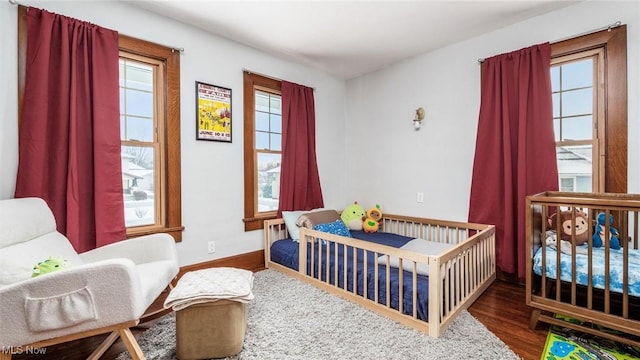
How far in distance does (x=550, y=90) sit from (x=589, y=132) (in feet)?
1.47

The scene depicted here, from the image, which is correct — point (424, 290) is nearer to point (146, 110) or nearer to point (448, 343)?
point (448, 343)

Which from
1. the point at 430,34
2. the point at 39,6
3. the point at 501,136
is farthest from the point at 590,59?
the point at 39,6

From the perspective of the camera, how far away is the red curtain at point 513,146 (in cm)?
237

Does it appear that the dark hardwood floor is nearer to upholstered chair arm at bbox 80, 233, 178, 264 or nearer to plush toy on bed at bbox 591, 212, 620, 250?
upholstered chair arm at bbox 80, 233, 178, 264

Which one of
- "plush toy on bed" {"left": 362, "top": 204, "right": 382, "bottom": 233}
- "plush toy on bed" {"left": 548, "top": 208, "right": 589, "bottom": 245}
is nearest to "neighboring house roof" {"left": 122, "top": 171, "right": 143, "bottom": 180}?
"plush toy on bed" {"left": 362, "top": 204, "right": 382, "bottom": 233}

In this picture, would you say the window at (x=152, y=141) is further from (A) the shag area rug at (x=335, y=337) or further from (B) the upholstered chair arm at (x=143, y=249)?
(A) the shag area rug at (x=335, y=337)

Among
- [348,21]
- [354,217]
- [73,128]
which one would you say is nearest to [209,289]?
[73,128]

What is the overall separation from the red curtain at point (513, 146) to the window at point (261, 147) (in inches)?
83.3

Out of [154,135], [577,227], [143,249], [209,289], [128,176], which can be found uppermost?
[154,135]

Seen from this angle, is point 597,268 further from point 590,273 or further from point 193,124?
point 193,124

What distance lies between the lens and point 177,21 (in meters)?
2.53

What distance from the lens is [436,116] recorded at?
3100 mm

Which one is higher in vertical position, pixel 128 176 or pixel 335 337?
pixel 128 176

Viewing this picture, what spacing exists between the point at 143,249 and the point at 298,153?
6.12ft
